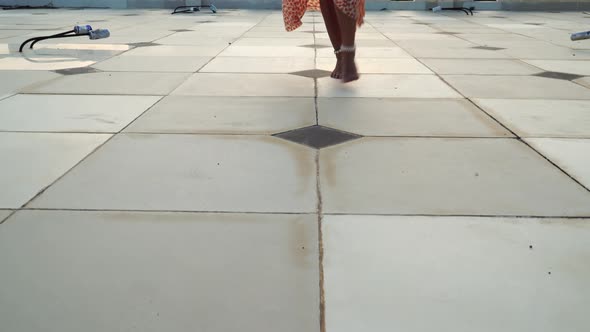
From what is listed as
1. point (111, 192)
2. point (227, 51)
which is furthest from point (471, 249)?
point (227, 51)

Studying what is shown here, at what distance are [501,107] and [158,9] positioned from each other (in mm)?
6134

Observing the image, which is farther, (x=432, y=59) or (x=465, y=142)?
(x=432, y=59)

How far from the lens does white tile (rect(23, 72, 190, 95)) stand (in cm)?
193

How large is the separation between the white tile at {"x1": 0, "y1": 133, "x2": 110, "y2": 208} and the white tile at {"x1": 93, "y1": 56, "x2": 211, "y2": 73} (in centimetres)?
107

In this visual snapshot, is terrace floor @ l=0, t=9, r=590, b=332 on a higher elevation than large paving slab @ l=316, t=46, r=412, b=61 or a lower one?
lower

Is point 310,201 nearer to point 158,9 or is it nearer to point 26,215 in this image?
point 26,215

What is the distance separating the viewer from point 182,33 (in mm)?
4000

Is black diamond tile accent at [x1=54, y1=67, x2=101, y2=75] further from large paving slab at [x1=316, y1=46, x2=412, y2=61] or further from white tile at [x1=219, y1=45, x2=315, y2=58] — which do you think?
large paving slab at [x1=316, y1=46, x2=412, y2=61]

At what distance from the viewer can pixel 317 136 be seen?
4.60 ft

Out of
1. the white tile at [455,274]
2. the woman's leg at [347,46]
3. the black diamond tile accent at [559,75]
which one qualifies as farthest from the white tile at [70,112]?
the black diamond tile accent at [559,75]

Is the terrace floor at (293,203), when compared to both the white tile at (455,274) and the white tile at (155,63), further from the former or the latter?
the white tile at (155,63)

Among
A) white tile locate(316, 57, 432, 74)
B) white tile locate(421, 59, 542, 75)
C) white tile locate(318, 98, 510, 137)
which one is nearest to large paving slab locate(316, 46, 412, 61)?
white tile locate(316, 57, 432, 74)

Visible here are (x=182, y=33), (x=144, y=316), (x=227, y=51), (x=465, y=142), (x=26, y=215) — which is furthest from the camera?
(x=182, y=33)

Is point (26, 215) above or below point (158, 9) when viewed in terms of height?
below
